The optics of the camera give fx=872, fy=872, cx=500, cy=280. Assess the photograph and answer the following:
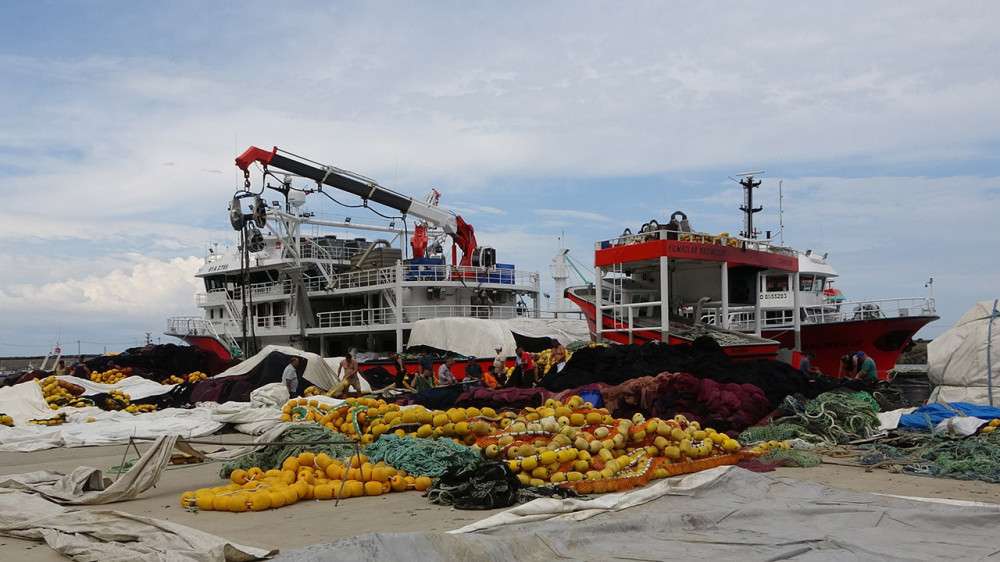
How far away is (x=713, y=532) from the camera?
5.15m

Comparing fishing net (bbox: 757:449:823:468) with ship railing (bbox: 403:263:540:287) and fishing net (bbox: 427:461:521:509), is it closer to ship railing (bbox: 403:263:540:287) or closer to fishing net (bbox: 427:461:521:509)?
fishing net (bbox: 427:461:521:509)

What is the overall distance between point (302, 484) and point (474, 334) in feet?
50.7

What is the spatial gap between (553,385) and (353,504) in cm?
584

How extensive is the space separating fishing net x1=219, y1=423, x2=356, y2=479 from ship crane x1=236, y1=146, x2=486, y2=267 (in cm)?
1918

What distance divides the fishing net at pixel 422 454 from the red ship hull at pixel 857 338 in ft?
61.1

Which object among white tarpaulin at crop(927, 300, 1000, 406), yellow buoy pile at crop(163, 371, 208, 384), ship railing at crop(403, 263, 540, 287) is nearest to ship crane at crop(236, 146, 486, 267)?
ship railing at crop(403, 263, 540, 287)

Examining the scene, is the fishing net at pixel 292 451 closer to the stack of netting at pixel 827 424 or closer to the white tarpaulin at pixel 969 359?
the stack of netting at pixel 827 424

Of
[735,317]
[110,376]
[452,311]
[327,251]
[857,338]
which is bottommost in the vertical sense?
[110,376]

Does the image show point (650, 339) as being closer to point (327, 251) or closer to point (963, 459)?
point (963, 459)

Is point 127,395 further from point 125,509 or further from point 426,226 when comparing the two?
point 426,226

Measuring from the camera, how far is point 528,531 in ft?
16.1

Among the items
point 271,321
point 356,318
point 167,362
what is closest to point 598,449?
point 167,362

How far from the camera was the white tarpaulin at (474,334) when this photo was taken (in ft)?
71.9

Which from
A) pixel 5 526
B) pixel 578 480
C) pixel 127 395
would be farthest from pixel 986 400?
pixel 127 395
